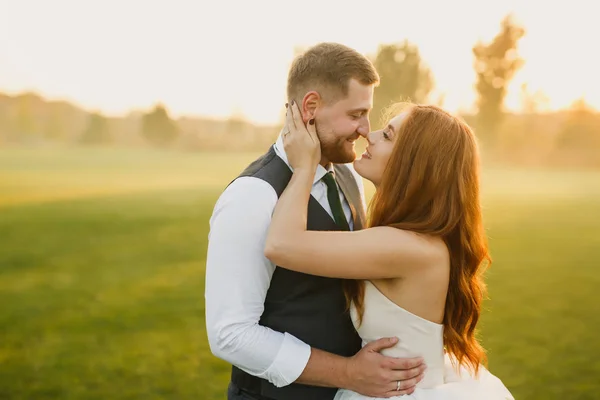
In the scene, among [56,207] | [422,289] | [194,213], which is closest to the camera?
[422,289]

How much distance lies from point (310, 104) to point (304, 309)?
98 cm

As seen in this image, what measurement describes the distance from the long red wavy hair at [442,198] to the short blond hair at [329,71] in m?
0.33

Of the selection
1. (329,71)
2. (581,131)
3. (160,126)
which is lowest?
(160,126)

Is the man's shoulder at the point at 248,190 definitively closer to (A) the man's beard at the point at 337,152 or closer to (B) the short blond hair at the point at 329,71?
(A) the man's beard at the point at 337,152

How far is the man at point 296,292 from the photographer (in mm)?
2752

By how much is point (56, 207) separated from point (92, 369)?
784 inches

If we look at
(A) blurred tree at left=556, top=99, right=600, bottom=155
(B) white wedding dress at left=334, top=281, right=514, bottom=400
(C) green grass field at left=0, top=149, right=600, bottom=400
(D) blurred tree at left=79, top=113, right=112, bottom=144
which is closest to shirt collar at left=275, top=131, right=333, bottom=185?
(B) white wedding dress at left=334, top=281, right=514, bottom=400

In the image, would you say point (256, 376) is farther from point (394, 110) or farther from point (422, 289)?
point (394, 110)

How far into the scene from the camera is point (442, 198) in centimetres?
288

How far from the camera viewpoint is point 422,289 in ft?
9.44

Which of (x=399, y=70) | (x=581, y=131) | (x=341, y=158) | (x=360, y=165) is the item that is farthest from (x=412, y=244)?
(x=581, y=131)

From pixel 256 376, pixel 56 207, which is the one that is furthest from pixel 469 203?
pixel 56 207

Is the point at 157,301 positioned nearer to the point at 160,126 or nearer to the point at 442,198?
the point at 442,198

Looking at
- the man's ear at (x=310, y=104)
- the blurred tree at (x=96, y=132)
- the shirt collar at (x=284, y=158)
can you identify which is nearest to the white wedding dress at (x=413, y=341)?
the shirt collar at (x=284, y=158)
